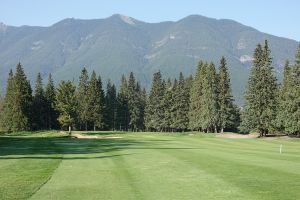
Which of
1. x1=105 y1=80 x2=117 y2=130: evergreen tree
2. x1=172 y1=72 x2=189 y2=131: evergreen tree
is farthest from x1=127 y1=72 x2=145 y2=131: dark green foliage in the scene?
x1=172 y1=72 x2=189 y2=131: evergreen tree

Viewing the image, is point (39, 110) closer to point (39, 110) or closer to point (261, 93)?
point (39, 110)

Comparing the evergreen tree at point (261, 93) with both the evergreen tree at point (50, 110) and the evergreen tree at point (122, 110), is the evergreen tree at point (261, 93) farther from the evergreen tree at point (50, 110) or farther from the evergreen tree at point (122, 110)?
the evergreen tree at point (122, 110)

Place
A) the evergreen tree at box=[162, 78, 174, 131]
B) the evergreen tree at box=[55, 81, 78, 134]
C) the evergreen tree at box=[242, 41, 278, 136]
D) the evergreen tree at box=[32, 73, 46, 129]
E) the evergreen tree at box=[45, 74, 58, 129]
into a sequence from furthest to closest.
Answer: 1. the evergreen tree at box=[162, 78, 174, 131]
2. the evergreen tree at box=[45, 74, 58, 129]
3. the evergreen tree at box=[32, 73, 46, 129]
4. the evergreen tree at box=[55, 81, 78, 134]
5. the evergreen tree at box=[242, 41, 278, 136]

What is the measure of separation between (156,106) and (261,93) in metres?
49.1

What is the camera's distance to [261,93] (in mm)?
86312

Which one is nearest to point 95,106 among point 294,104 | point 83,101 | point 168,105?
point 83,101

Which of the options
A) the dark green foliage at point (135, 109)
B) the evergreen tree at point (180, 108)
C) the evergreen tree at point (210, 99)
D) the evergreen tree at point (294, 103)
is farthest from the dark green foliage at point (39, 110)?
the evergreen tree at point (294, 103)

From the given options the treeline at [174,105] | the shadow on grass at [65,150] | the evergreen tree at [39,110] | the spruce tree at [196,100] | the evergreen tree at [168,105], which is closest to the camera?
the shadow on grass at [65,150]

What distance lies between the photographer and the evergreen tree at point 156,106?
13175 cm

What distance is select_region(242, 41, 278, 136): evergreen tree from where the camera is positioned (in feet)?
282

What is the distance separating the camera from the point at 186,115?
4860 inches

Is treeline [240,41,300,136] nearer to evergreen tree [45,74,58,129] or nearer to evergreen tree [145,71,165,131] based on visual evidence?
evergreen tree [145,71,165,131]

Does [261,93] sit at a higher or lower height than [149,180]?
higher

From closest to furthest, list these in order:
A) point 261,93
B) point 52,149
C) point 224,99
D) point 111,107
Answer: point 52,149, point 261,93, point 224,99, point 111,107
